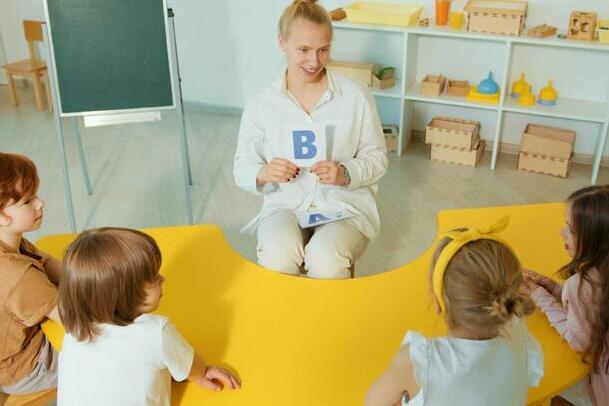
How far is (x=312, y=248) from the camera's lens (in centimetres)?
207

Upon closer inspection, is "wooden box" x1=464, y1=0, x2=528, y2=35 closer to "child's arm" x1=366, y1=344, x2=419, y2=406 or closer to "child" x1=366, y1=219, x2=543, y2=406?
"child" x1=366, y1=219, x2=543, y2=406

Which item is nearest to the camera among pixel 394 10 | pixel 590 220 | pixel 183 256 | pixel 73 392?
pixel 73 392

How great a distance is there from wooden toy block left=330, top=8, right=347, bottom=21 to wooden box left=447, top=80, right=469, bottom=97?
81cm

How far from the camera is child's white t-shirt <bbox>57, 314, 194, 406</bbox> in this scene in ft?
4.50

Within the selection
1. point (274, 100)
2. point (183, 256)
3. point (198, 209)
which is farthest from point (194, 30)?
point (183, 256)

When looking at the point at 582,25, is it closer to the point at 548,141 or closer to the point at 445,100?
the point at 548,141

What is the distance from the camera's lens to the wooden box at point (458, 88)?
4.04 meters

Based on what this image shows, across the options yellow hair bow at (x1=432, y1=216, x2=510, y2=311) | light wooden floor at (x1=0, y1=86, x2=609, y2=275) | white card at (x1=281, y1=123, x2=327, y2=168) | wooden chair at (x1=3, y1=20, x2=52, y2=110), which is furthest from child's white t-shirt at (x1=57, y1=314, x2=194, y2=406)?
wooden chair at (x1=3, y1=20, x2=52, y2=110)

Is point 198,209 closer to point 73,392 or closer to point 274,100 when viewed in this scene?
point 274,100

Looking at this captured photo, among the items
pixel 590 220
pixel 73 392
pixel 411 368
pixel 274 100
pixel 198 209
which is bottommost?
pixel 198 209

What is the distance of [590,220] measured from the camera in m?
1.58

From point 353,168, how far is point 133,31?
1.45 metres

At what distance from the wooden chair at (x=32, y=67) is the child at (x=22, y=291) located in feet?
11.5

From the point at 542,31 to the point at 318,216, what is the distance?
7.19 feet
